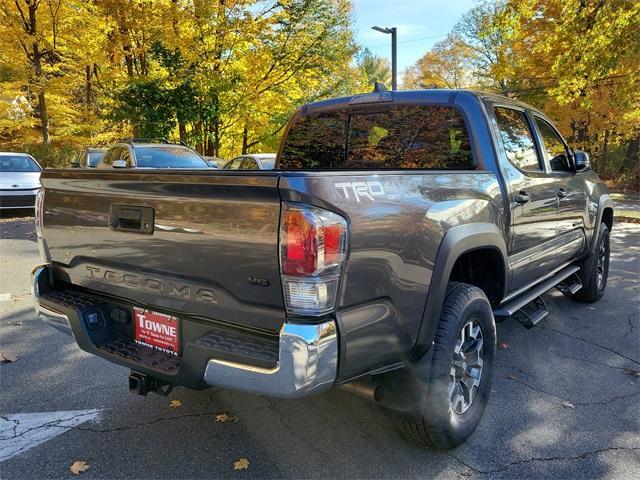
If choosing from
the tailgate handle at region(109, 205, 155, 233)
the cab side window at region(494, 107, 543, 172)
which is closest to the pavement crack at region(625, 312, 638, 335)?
the cab side window at region(494, 107, 543, 172)

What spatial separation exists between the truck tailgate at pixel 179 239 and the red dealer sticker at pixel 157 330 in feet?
0.21

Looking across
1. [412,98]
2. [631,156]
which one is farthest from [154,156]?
[631,156]

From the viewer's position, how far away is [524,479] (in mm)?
2506

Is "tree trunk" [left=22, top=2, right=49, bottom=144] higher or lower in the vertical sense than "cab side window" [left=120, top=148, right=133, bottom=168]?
higher

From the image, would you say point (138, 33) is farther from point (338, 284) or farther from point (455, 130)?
point (338, 284)

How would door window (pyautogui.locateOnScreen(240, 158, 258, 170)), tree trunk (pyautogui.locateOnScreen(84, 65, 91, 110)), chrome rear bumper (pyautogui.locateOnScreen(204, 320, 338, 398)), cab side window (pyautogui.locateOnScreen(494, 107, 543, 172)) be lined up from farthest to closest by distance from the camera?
tree trunk (pyautogui.locateOnScreen(84, 65, 91, 110))
door window (pyautogui.locateOnScreen(240, 158, 258, 170))
cab side window (pyautogui.locateOnScreen(494, 107, 543, 172))
chrome rear bumper (pyautogui.locateOnScreen(204, 320, 338, 398))

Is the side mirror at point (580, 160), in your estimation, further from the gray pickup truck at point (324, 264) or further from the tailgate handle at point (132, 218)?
the tailgate handle at point (132, 218)

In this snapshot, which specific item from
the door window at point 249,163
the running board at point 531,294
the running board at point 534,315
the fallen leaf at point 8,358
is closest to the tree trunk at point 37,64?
the door window at point 249,163

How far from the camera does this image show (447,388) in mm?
2592

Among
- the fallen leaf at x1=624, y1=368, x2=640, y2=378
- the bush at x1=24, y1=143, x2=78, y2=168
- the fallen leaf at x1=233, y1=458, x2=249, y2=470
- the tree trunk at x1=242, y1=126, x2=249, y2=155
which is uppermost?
the tree trunk at x1=242, y1=126, x2=249, y2=155

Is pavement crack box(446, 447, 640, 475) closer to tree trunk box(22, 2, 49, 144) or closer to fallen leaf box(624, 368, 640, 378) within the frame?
fallen leaf box(624, 368, 640, 378)

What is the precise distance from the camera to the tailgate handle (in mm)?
2377

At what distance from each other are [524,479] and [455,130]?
2.11 meters

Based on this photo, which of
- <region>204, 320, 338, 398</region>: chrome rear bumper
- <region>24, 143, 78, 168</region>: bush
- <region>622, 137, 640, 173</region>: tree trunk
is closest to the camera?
<region>204, 320, 338, 398</region>: chrome rear bumper
